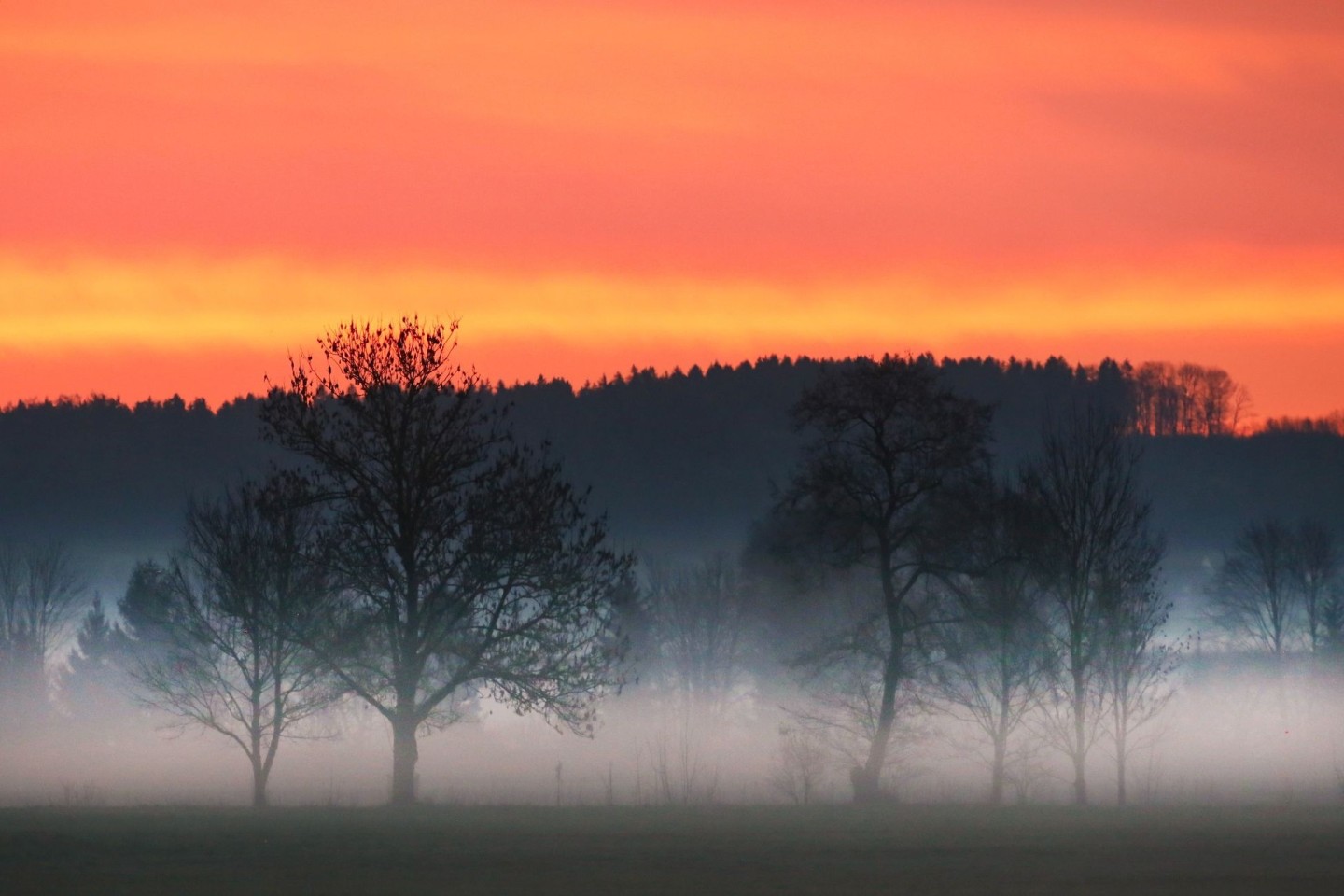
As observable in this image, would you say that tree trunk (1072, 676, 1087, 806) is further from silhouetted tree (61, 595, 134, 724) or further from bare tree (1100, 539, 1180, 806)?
silhouetted tree (61, 595, 134, 724)

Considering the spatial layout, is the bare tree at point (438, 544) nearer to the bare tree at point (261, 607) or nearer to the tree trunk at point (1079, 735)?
the bare tree at point (261, 607)

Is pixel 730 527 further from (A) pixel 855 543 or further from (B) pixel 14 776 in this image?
(A) pixel 855 543

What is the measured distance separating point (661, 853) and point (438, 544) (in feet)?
52.4

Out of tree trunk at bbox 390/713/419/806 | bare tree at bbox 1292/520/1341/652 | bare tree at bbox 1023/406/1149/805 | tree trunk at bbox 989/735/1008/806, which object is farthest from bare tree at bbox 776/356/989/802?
bare tree at bbox 1292/520/1341/652

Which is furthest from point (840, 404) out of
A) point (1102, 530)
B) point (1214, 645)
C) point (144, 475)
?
point (144, 475)

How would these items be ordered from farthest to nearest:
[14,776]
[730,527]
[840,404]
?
1. [730,527]
2. [14,776]
3. [840,404]

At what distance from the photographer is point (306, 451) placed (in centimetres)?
4075

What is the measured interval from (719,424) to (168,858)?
141m

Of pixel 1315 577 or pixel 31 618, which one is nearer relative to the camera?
pixel 1315 577

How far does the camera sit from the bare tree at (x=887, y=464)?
42.8 metres

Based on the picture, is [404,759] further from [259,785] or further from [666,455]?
[666,455]

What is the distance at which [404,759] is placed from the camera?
131ft

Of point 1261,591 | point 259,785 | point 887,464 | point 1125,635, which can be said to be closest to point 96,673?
point 259,785

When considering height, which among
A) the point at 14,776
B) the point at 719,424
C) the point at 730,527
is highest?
the point at 719,424
